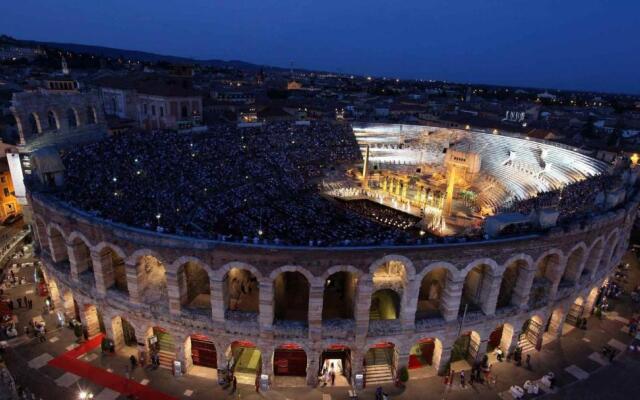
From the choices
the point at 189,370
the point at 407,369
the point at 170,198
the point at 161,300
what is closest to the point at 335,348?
the point at 407,369

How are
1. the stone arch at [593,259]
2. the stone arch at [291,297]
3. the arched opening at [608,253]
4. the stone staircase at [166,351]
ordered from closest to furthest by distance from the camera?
the stone arch at [291,297] < the stone staircase at [166,351] < the stone arch at [593,259] < the arched opening at [608,253]

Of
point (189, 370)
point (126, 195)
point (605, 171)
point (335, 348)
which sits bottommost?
point (189, 370)

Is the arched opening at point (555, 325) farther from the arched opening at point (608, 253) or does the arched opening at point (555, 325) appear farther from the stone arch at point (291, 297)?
the stone arch at point (291, 297)

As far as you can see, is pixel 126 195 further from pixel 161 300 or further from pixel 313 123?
pixel 313 123

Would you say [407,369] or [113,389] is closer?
[113,389]

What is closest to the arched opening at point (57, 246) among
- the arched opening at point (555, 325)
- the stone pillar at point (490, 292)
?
the stone pillar at point (490, 292)

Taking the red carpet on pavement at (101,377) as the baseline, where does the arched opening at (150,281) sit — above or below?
above
